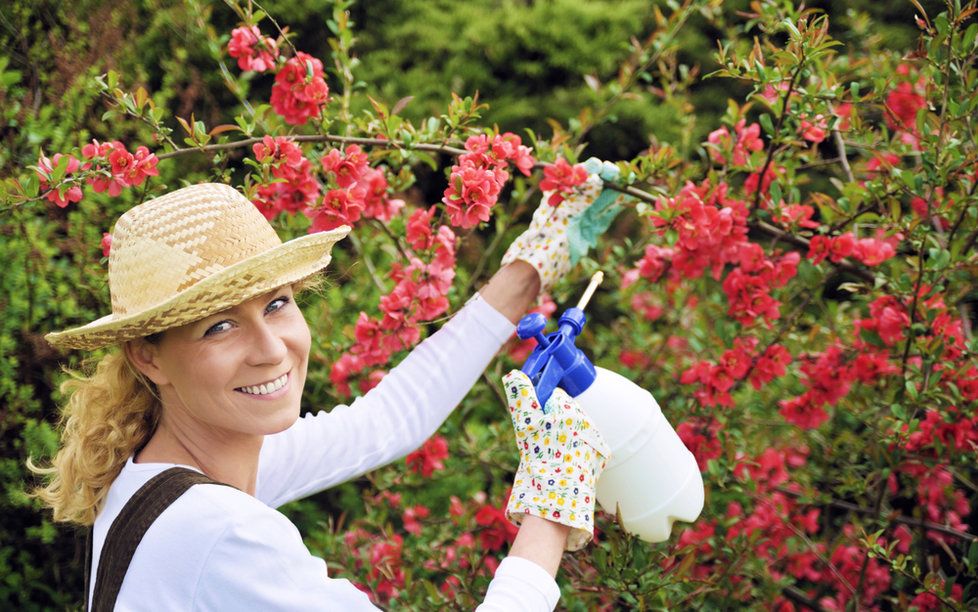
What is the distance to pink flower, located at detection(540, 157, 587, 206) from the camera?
1855mm

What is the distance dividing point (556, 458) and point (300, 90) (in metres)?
1.06

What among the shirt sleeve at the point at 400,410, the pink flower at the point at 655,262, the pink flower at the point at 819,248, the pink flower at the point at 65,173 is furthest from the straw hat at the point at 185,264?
the pink flower at the point at 819,248

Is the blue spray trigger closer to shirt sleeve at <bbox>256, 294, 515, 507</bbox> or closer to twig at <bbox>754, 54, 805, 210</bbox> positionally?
shirt sleeve at <bbox>256, 294, 515, 507</bbox>

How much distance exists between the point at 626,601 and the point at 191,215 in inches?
45.6

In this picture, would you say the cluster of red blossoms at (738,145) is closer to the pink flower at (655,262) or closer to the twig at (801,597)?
the pink flower at (655,262)

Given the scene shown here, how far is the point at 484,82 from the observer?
5.21 meters

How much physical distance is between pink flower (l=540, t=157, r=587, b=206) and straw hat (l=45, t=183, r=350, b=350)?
1.89 ft

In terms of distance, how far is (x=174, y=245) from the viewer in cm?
139

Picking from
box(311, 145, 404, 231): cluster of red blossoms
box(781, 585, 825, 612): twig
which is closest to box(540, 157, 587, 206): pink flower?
box(311, 145, 404, 231): cluster of red blossoms

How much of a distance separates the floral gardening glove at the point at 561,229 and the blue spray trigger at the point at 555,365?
0.36 meters

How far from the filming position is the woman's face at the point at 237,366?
1.43 meters

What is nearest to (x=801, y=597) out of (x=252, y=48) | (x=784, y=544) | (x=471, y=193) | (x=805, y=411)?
(x=784, y=544)

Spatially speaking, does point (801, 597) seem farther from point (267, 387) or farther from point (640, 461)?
point (267, 387)

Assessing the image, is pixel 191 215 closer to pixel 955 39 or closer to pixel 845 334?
pixel 955 39
